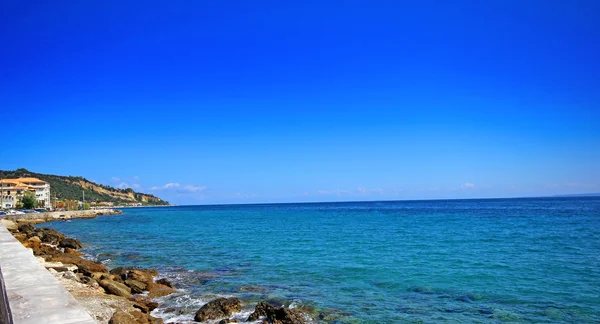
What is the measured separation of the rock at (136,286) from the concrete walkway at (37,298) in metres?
5.89

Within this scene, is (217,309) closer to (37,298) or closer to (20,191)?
(37,298)

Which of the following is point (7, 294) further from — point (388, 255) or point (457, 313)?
point (388, 255)

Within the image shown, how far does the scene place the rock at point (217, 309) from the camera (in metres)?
12.7

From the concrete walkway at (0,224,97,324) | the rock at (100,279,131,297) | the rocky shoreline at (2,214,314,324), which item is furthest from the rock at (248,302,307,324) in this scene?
the concrete walkway at (0,224,97,324)

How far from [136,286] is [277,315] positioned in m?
7.62

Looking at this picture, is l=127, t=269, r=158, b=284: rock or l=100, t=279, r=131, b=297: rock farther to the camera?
l=127, t=269, r=158, b=284: rock

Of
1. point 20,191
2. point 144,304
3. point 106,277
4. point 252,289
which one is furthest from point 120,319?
point 20,191

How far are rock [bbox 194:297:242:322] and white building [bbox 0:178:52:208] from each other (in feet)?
385

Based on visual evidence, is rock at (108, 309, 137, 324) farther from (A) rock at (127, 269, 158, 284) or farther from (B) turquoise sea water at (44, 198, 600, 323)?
(A) rock at (127, 269, 158, 284)

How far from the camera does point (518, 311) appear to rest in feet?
43.8

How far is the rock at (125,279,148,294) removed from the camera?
1641cm

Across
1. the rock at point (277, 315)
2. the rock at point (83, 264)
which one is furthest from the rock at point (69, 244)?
the rock at point (277, 315)

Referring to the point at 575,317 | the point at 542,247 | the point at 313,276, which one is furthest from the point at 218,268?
the point at 542,247

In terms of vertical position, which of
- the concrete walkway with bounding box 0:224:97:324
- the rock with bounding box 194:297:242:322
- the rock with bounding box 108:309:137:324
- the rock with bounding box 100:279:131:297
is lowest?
the rock with bounding box 194:297:242:322
